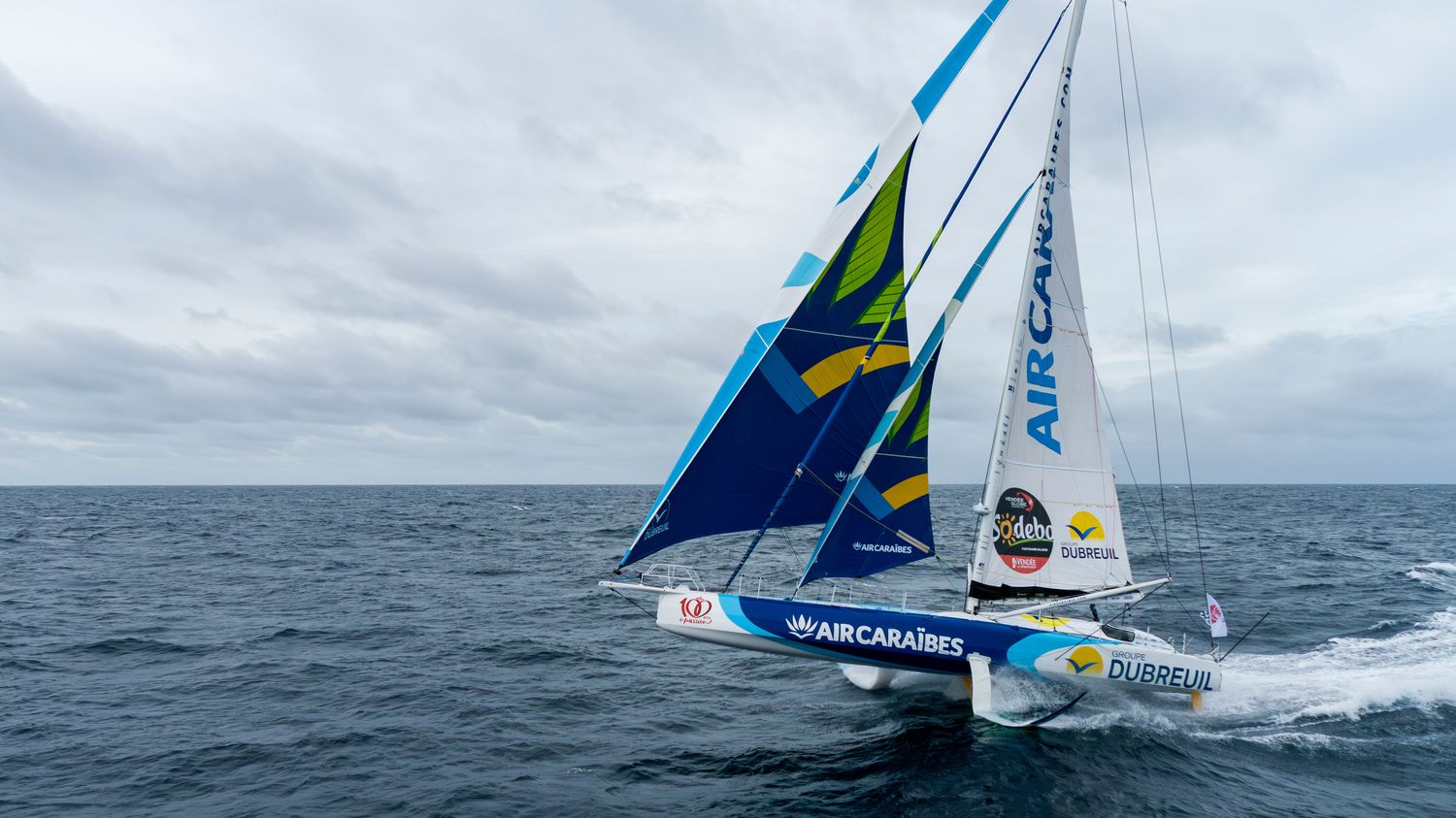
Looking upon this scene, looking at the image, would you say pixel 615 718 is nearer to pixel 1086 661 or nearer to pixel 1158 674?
pixel 1086 661

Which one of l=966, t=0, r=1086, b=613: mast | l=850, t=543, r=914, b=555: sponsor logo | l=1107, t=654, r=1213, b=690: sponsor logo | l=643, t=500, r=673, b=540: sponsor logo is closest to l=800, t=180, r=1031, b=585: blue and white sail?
l=850, t=543, r=914, b=555: sponsor logo

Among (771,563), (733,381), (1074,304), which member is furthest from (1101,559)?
(771,563)

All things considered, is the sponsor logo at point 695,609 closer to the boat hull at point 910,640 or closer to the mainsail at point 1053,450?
the boat hull at point 910,640

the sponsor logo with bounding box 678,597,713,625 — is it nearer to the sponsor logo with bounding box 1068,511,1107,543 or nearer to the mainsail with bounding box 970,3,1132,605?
the mainsail with bounding box 970,3,1132,605

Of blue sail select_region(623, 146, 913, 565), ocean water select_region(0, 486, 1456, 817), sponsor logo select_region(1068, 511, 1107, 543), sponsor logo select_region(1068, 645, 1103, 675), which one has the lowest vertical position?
ocean water select_region(0, 486, 1456, 817)

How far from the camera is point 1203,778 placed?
1048 cm

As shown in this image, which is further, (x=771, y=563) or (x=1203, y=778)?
(x=771, y=563)

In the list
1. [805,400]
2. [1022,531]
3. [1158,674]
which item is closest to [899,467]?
[805,400]

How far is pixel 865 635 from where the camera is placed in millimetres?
11312

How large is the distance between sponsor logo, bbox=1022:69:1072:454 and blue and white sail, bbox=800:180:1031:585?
992 millimetres

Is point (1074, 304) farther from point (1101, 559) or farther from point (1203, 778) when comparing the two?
point (1203, 778)

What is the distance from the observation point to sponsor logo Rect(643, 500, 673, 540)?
11.0 meters

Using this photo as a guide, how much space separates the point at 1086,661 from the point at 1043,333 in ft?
16.4

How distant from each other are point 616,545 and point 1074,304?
3006 cm
